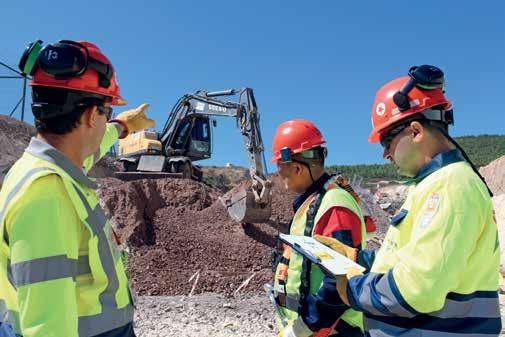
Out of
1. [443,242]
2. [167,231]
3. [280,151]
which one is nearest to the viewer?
[443,242]

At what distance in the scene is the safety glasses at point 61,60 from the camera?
6.31ft

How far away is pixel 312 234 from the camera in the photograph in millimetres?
2703

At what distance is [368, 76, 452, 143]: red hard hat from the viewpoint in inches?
84.4

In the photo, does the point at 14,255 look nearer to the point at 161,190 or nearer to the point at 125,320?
the point at 125,320

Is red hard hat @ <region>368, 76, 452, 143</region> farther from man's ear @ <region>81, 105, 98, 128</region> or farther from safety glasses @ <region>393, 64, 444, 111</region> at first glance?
man's ear @ <region>81, 105, 98, 128</region>

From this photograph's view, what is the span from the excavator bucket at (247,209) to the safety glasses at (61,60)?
1076 centimetres

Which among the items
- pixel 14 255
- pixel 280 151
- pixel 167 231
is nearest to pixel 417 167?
pixel 280 151

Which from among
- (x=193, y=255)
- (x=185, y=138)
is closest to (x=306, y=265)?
(x=193, y=255)

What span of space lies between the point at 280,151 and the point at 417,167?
120cm

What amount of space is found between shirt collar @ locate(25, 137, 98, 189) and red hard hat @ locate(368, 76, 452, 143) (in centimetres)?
130

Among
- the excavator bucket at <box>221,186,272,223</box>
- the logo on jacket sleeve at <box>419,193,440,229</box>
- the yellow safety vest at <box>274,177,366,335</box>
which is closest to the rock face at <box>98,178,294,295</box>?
the excavator bucket at <box>221,186,272,223</box>

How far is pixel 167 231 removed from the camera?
40.7 ft

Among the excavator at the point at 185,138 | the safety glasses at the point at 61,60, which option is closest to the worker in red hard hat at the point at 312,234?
the safety glasses at the point at 61,60

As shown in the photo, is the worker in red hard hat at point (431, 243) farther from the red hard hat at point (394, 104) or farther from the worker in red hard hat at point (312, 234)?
the worker in red hard hat at point (312, 234)
